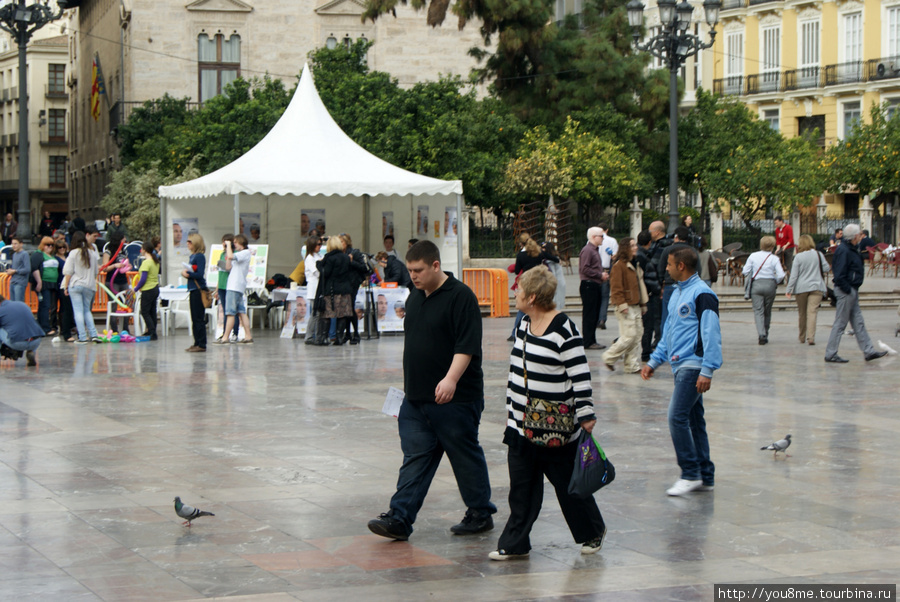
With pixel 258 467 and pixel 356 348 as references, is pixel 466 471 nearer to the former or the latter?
pixel 258 467

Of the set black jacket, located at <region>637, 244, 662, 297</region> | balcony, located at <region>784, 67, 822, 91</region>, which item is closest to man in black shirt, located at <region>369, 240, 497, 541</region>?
black jacket, located at <region>637, 244, 662, 297</region>

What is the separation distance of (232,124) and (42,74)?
172 ft

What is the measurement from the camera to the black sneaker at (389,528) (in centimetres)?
621

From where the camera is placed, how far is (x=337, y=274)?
681 inches

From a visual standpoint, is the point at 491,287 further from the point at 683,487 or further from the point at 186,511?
the point at 186,511

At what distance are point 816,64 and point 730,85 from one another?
4408mm

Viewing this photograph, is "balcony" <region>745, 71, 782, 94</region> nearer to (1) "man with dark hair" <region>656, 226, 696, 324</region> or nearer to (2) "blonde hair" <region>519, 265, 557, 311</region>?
(1) "man with dark hair" <region>656, 226, 696, 324</region>

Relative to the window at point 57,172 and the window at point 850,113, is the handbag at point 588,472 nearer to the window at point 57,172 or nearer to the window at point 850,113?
the window at point 850,113

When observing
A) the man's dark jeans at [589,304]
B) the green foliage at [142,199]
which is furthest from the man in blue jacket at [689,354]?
the green foliage at [142,199]

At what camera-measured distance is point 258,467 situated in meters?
8.34

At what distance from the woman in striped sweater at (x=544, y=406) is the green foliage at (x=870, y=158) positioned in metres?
39.2

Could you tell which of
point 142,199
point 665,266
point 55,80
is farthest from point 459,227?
point 55,80

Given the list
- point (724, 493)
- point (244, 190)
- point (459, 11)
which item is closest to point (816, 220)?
point (459, 11)

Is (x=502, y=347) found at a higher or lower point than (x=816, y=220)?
lower
